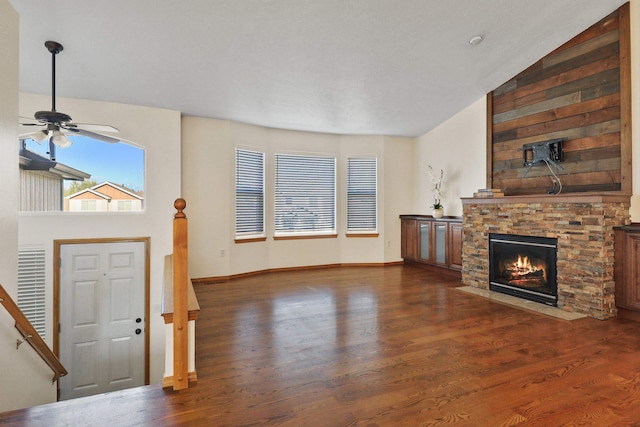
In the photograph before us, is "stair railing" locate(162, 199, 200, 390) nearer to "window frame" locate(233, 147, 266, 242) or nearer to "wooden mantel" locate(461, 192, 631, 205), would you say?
"window frame" locate(233, 147, 266, 242)

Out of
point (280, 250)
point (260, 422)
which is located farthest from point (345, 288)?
point (260, 422)

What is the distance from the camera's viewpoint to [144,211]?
5020mm

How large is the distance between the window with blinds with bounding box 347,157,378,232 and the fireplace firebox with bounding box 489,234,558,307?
2.61 meters

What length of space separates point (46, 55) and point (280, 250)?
4361 mm

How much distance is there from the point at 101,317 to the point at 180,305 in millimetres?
3435

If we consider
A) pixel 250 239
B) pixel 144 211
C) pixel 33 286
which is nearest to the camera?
pixel 33 286

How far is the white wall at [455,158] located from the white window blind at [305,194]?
186cm

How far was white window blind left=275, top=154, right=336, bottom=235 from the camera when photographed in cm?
654

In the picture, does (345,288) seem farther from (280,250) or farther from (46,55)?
(46,55)

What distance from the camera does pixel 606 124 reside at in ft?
13.1

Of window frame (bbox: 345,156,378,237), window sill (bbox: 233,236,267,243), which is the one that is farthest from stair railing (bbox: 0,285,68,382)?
window frame (bbox: 345,156,378,237)

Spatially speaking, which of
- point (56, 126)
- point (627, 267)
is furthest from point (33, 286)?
point (627, 267)

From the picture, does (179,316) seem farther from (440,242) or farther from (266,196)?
(440,242)

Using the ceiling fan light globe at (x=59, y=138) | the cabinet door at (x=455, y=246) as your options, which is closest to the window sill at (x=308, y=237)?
→ the cabinet door at (x=455, y=246)
